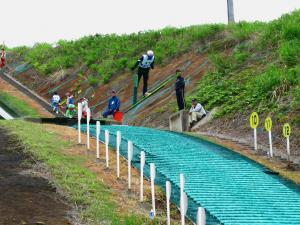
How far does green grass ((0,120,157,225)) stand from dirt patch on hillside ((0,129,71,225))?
30 centimetres

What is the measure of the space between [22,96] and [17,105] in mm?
4117

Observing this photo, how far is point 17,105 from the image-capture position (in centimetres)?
3491

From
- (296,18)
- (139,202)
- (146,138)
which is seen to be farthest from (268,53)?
(139,202)

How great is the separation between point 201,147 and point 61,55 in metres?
32.9

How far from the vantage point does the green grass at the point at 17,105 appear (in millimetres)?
31969

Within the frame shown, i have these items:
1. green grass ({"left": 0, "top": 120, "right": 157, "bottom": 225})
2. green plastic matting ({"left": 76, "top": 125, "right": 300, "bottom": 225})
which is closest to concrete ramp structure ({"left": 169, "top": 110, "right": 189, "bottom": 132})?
green plastic matting ({"left": 76, "top": 125, "right": 300, "bottom": 225})

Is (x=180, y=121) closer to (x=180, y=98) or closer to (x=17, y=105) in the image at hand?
(x=180, y=98)

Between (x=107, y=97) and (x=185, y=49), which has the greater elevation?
(x=185, y=49)

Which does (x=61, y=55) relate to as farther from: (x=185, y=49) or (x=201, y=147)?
(x=201, y=147)

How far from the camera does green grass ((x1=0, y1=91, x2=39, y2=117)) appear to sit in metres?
32.0

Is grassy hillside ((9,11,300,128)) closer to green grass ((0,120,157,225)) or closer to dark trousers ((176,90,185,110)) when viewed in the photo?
dark trousers ((176,90,185,110))

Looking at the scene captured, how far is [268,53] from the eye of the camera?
100 ft

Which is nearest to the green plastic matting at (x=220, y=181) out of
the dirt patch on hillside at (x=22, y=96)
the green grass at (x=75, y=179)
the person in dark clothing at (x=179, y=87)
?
the green grass at (x=75, y=179)

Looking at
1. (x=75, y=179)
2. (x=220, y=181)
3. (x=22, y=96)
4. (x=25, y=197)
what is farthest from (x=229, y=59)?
(x=25, y=197)
